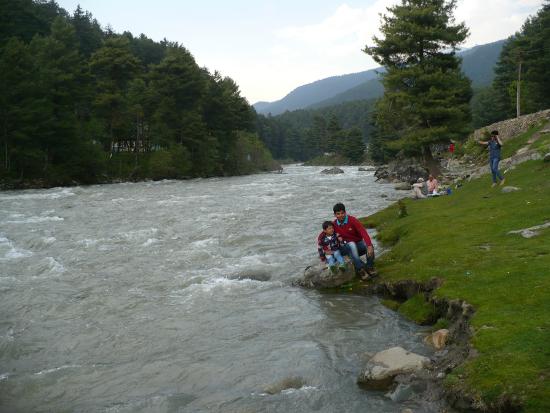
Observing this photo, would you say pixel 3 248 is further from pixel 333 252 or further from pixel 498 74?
pixel 498 74

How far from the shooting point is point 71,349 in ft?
33.4

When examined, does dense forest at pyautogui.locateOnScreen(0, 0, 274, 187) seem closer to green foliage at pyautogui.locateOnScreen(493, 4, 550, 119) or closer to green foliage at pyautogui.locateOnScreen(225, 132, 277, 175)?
green foliage at pyautogui.locateOnScreen(225, 132, 277, 175)

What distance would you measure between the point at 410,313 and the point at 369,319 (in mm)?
1003

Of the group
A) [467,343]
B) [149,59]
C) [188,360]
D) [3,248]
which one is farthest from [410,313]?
[149,59]

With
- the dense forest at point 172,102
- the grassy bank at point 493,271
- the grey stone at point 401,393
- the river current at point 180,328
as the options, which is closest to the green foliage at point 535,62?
the dense forest at point 172,102

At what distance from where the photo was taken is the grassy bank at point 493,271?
661 centimetres

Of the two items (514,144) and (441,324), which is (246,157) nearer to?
(514,144)

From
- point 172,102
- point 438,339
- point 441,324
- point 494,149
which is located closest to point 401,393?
point 438,339

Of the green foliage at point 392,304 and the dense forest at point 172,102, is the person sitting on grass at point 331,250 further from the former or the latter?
the dense forest at point 172,102

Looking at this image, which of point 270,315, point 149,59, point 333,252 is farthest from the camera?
point 149,59

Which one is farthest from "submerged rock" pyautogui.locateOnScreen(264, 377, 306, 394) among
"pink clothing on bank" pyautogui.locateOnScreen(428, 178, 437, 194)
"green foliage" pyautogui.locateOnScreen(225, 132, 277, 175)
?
"green foliage" pyautogui.locateOnScreen(225, 132, 277, 175)

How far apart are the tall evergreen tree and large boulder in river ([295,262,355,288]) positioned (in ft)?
83.7

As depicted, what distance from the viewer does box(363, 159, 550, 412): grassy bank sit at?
6.61 m

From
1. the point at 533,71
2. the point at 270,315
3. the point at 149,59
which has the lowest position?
the point at 270,315
